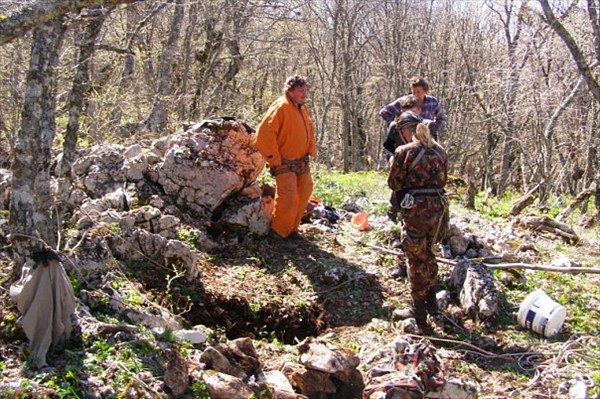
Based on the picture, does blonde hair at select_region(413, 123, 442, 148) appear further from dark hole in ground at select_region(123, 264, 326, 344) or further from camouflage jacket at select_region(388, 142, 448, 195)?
dark hole in ground at select_region(123, 264, 326, 344)

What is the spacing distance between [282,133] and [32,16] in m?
3.38

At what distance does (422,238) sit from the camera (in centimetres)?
500

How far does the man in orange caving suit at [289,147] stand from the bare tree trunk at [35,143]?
8.16 feet

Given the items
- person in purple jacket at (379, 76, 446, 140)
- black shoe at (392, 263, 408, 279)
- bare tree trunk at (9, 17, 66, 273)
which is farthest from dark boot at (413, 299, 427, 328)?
bare tree trunk at (9, 17, 66, 273)

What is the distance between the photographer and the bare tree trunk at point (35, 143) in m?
3.87

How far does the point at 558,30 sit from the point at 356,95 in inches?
721

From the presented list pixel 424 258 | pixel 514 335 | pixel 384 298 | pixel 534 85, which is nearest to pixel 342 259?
pixel 384 298

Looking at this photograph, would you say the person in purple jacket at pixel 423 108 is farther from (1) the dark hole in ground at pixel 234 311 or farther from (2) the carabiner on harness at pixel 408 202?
(1) the dark hole in ground at pixel 234 311

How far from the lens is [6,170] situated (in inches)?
261

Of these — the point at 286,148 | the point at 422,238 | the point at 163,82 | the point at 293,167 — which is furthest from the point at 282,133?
the point at 163,82

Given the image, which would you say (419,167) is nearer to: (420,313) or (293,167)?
(420,313)

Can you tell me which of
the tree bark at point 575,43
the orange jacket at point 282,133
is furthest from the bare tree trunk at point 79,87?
the tree bark at point 575,43

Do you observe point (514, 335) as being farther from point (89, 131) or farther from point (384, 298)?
point (89, 131)

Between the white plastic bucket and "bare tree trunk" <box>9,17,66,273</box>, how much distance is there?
3930 millimetres
